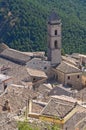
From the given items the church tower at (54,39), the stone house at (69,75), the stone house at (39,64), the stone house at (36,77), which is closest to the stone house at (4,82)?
the stone house at (36,77)

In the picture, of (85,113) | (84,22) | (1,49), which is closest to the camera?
(85,113)

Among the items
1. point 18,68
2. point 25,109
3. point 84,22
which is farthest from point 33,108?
point 84,22

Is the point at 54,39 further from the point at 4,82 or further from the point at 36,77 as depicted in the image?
the point at 4,82

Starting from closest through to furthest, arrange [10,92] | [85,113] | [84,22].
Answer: [85,113] < [10,92] < [84,22]

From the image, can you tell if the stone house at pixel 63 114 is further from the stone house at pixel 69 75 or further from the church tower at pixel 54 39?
the church tower at pixel 54 39

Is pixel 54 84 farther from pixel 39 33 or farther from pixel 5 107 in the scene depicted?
pixel 39 33

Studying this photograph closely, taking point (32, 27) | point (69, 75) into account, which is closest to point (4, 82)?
point (69, 75)
